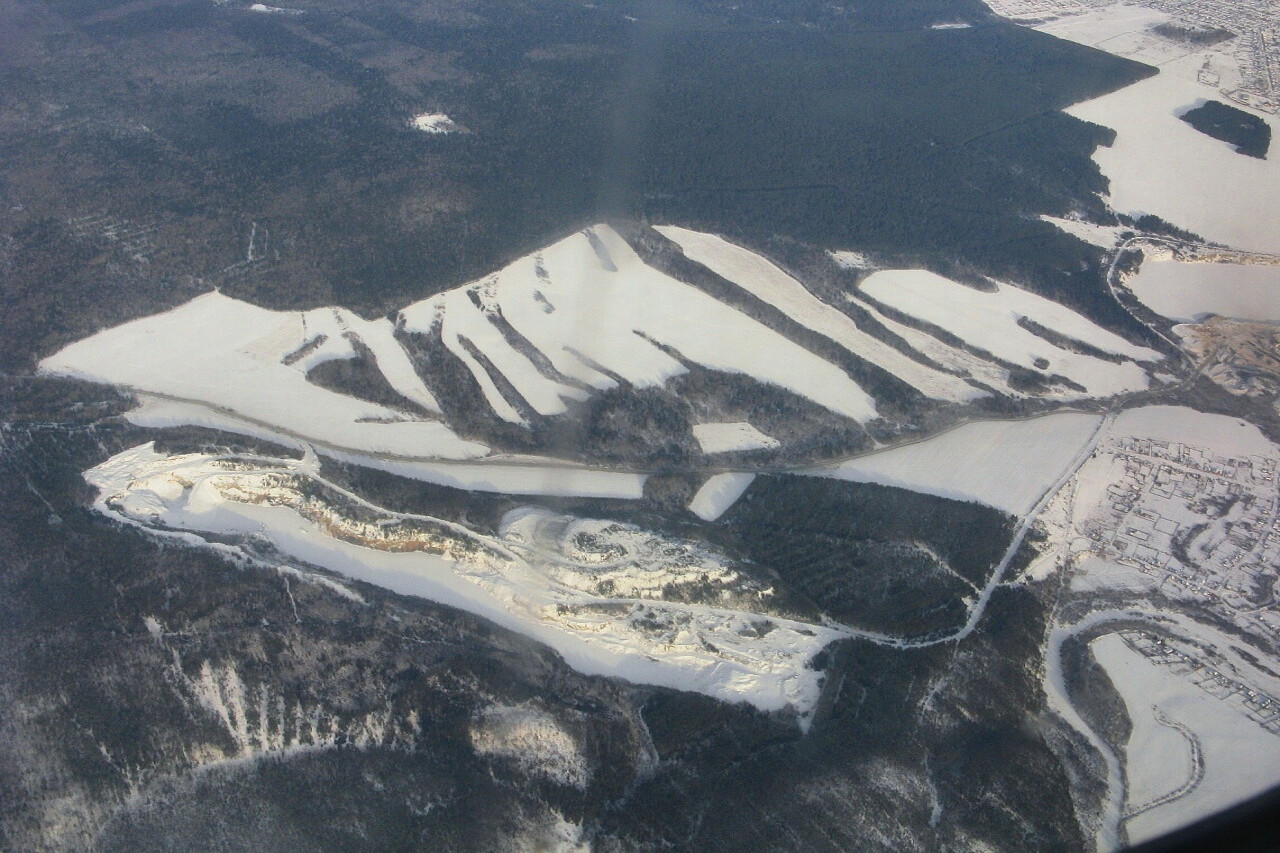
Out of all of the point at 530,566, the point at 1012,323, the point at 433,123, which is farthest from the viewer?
the point at 433,123

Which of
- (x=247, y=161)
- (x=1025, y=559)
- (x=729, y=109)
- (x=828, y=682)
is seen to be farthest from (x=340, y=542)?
(x=729, y=109)

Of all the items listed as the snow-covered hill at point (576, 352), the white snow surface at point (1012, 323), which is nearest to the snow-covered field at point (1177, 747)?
the snow-covered hill at point (576, 352)

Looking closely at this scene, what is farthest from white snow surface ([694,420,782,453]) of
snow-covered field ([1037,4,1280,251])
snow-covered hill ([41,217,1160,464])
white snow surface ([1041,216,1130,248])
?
snow-covered field ([1037,4,1280,251])

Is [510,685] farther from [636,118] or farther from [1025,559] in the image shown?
[636,118]

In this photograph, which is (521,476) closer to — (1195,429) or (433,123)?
(1195,429)

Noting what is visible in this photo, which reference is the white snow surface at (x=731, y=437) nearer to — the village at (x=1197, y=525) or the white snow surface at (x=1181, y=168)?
the village at (x=1197, y=525)

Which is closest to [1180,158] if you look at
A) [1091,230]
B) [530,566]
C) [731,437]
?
[1091,230]
